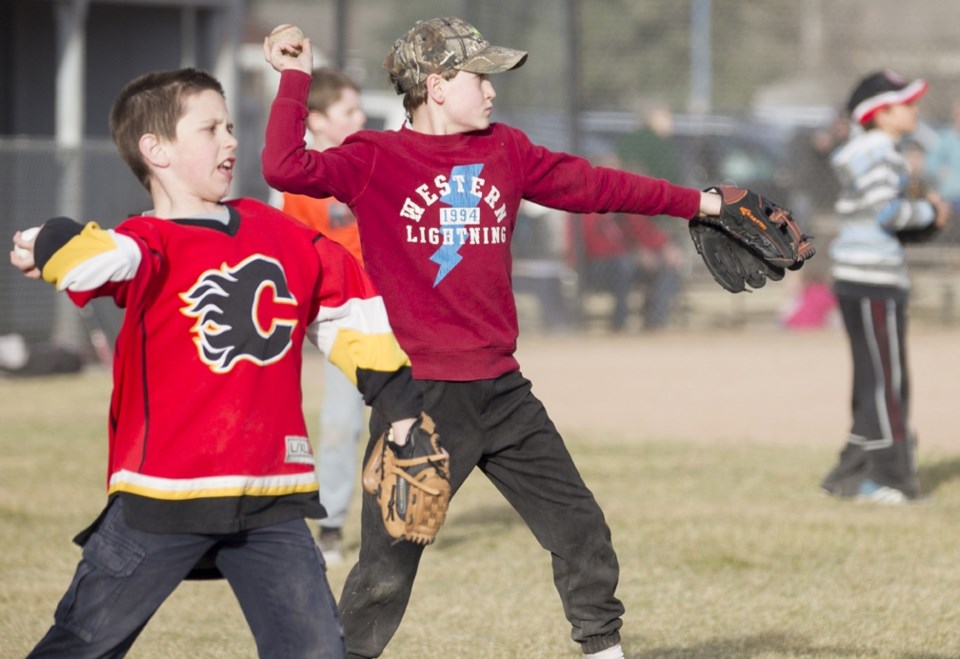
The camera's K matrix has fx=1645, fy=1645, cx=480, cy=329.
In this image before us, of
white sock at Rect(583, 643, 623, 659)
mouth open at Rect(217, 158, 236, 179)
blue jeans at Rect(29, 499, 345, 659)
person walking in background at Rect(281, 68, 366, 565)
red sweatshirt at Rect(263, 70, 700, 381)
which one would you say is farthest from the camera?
person walking in background at Rect(281, 68, 366, 565)

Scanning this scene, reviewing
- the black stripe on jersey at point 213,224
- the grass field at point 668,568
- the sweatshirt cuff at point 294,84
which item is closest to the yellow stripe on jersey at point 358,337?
the black stripe on jersey at point 213,224

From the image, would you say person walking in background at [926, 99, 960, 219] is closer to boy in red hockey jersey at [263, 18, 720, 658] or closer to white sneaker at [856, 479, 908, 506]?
white sneaker at [856, 479, 908, 506]

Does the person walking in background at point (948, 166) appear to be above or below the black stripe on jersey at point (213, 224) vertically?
above

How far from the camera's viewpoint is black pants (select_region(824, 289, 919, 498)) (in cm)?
787

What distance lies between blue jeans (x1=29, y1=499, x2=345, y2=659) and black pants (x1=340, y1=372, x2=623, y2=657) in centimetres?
82

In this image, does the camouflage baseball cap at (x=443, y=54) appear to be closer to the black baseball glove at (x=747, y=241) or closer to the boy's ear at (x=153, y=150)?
the black baseball glove at (x=747, y=241)

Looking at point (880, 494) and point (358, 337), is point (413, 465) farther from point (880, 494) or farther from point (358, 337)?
point (880, 494)

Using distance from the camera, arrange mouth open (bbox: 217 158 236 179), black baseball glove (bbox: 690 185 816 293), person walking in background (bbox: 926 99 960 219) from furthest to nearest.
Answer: person walking in background (bbox: 926 99 960 219) < black baseball glove (bbox: 690 185 816 293) < mouth open (bbox: 217 158 236 179)

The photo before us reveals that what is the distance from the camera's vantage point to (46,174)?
14617 mm

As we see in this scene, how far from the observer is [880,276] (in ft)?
25.7

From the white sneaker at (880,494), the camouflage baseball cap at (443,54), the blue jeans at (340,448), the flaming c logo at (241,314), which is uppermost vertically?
the camouflage baseball cap at (443,54)

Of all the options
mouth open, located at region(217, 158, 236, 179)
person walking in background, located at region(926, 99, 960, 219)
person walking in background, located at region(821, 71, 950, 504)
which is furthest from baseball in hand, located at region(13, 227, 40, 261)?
person walking in background, located at region(926, 99, 960, 219)

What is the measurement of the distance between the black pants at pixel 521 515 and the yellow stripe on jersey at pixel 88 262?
1275 millimetres

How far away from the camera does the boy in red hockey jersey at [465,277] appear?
14.1ft
